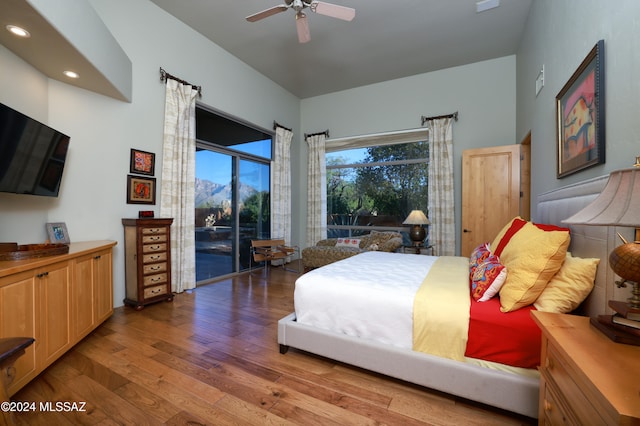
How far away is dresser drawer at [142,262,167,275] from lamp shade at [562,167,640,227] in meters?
3.62

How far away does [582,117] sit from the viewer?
74.4 inches

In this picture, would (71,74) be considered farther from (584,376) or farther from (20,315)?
(584,376)

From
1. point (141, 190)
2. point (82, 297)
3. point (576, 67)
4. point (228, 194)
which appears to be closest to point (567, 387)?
point (576, 67)

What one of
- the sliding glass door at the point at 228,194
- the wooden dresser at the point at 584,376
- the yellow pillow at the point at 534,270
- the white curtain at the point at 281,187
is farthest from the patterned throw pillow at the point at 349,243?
the wooden dresser at the point at 584,376

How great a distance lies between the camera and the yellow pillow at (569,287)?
1.40 m

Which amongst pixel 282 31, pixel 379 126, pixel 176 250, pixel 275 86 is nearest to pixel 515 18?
pixel 379 126

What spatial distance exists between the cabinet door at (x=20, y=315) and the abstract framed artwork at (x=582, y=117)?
140 inches

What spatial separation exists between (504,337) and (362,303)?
79 cm

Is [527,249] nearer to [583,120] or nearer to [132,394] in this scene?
[583,120]

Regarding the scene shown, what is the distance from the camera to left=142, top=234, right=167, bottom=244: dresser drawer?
122 inches

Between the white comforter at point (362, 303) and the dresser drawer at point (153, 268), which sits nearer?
the white comforter at point (362, 303)

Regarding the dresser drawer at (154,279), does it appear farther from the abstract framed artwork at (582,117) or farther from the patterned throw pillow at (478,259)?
the abstract framed artwork at (582,117)

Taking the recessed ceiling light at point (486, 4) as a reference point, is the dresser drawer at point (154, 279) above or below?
below

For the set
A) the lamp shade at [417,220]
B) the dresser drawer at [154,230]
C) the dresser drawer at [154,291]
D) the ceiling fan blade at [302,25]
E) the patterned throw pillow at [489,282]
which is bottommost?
the dresser drawer at [154,291]
